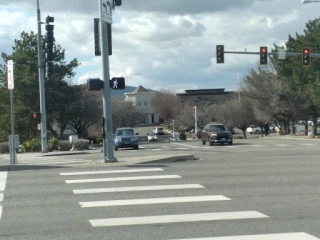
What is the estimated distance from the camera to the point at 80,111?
2467 inches

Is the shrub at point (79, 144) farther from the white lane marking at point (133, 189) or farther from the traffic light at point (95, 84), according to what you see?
the white lane marking at point (133, 189)

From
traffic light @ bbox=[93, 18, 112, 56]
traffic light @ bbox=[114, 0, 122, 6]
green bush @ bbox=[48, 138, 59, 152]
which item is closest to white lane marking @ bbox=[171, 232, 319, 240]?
traffic light @ bbox=[93, 18, 112, 56]

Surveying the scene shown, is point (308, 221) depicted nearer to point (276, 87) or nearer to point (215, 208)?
point (215, 208)

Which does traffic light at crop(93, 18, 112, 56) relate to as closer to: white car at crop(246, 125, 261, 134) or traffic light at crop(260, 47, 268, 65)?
traffic light at crop(260, 47, 268, 65)

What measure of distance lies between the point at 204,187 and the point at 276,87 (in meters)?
53.9

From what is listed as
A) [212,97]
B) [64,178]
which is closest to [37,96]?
[64,178]

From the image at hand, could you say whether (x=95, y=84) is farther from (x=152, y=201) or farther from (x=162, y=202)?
(x=162, y=202)

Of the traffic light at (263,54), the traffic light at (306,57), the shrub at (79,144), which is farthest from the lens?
the shrub at (79,144)

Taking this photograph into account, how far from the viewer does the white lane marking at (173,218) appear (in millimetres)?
10141

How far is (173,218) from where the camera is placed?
10.4 m

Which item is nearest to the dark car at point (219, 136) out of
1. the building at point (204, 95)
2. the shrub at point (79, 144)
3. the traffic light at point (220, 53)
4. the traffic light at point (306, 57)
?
the traffic light at point (220, 53)

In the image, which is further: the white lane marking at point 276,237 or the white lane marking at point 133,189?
the white lane marking at point 133,189

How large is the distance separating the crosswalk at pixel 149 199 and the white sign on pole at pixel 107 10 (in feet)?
19.3

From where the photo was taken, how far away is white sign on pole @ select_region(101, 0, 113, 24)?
67.5 ft
